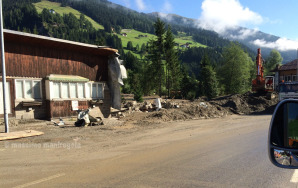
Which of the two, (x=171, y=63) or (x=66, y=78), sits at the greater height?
(x=171, y=63)

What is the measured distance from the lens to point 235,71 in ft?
154

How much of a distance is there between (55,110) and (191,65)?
133 meters

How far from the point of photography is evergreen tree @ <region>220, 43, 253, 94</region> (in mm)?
46531

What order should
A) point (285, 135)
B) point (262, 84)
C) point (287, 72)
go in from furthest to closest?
point (287, 72) < point (262, 84) < point (285, 135)

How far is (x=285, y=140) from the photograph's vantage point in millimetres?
2115

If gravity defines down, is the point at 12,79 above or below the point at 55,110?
above

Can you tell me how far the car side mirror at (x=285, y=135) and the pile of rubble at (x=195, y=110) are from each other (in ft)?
38.5

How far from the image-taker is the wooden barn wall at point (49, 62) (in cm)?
1312

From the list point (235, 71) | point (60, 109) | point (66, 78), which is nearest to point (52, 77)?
point (66, 78)

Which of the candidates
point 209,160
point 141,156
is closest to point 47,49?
point 141,156

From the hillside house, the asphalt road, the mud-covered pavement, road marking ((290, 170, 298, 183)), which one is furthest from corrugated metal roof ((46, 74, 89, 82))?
the hillside house

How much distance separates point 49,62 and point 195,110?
38.4 ft

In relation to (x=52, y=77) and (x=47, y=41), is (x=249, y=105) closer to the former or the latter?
(x=52, y=77)

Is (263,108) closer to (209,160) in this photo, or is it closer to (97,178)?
(209,160)
